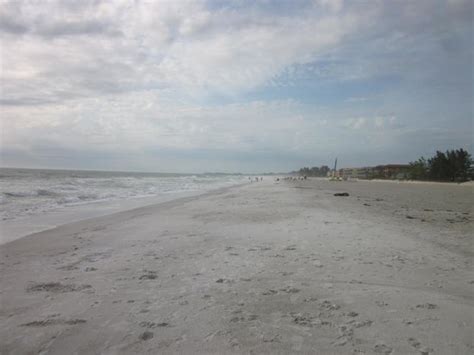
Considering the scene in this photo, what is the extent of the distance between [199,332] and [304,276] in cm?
205

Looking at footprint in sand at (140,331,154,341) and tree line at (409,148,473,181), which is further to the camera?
tree line at (409,148,473,181)

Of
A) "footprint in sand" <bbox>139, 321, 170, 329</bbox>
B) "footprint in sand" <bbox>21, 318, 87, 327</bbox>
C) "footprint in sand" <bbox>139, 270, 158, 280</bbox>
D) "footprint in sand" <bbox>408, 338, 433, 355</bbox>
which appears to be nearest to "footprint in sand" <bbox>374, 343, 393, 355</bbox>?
"footprint in sand" <bbox>408, 338, 433, 355</bbox>

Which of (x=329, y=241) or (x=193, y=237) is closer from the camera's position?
(x=329, y=241)

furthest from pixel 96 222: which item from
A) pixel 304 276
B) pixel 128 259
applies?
pixel 304 276

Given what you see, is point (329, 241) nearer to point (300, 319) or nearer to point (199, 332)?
point (300, 319)

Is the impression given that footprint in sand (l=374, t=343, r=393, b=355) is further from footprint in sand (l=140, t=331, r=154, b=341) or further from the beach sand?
footprint in sand (l=140, t=331, r=154, b=341)

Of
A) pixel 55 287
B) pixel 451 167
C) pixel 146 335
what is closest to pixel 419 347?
pixel 146 335

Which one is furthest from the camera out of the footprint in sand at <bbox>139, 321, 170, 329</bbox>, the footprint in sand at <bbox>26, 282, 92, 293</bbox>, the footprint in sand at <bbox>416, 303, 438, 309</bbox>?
the footprint in sand at <bbox>26, 282, 92, 293</bbox>

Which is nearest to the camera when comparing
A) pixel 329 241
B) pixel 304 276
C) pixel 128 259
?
pixel 304 276

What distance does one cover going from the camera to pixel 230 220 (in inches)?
406

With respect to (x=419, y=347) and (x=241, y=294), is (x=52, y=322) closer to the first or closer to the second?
(x=241, y=294)

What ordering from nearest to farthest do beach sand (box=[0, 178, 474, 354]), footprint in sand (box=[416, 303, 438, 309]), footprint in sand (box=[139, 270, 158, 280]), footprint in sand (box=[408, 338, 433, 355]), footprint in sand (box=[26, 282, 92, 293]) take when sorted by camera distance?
footprint in sand (box=[408, 338, 433, 355]), beach sand (box=[0, 178, 474, 354]), footprint in sand (box=[416, 303, 438, 309]), footprint in sand (box=[26, 282, 92, 293]), footprint in sand (box=[139, 270, 158, 280])

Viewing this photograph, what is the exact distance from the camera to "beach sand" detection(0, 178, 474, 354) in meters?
2.93

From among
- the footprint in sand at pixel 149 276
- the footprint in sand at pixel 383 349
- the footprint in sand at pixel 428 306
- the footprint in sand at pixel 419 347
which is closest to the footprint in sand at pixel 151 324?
the footprint in sand at pixel 149 276
